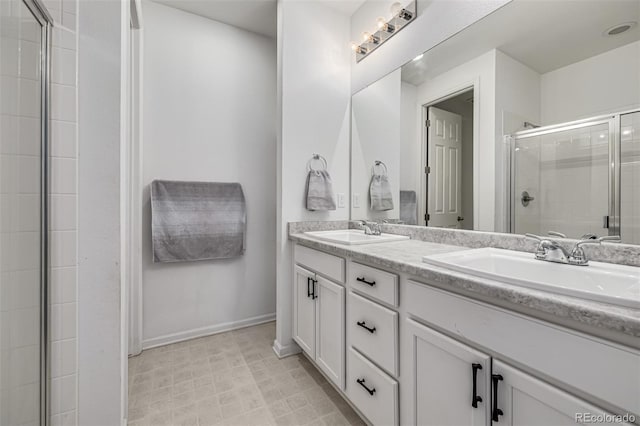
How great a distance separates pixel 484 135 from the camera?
137 cm

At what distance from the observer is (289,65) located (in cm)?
199

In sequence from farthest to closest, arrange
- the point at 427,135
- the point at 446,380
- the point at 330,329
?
1. the point at 427,135
2. the point at 330,329
3. the point at 446,380

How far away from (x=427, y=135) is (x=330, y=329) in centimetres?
131

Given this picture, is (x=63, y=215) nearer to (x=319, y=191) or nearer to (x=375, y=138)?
(x=319, y=191)

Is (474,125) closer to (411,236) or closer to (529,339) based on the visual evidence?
(411,236)

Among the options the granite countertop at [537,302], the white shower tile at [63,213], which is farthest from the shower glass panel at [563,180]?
the white shower tile at [63,213]

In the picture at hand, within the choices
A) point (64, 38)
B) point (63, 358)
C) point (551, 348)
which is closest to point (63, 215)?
point (63, 358)

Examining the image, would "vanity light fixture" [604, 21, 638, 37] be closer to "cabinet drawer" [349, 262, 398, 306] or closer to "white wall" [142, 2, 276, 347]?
"cabinet drawer" [349, 262, 398, 306]

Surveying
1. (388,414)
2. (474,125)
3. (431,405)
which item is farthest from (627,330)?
(474,125)

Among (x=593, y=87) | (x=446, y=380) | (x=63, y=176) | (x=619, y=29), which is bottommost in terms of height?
(x=446, y=380)

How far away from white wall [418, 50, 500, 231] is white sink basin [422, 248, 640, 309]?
0.81 ft

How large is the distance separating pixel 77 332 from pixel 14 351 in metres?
0.17

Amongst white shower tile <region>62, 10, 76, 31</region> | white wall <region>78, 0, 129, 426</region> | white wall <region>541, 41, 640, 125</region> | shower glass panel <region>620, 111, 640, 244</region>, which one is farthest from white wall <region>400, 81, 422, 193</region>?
white shower tile <region>62, 10, 76, 31</region>

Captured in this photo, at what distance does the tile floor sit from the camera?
139cm
